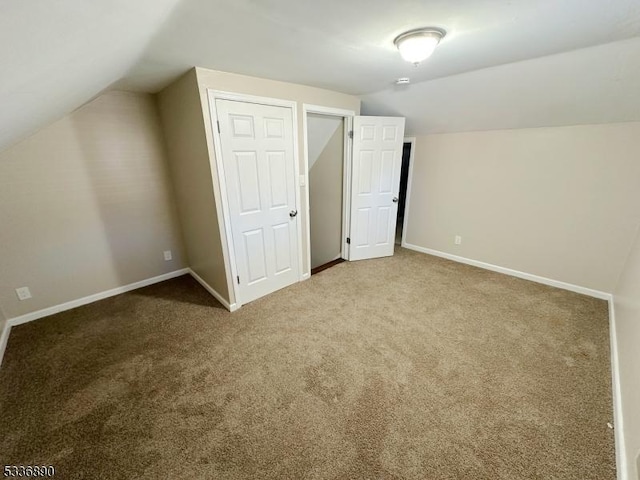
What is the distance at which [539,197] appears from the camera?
291cm

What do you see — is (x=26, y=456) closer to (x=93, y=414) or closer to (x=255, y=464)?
(x=93, y=414)

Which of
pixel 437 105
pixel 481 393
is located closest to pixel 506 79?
pixel 437 105

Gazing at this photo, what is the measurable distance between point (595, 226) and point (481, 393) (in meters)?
2.36

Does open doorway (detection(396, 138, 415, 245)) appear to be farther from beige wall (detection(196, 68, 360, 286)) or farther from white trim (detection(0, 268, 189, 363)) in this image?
white trim (detection(0, 268, 189, 363))

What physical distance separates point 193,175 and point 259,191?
2.18ft

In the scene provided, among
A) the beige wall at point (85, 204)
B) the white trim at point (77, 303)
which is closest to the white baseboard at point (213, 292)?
the white trim at point (77, 303)

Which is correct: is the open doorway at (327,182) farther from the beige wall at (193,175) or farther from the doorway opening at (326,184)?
the beige wall at (193,175)

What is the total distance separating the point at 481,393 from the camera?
1.67 m

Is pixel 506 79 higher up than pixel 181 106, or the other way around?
pixel 506 79

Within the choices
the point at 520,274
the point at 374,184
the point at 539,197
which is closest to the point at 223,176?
the point at 374,184

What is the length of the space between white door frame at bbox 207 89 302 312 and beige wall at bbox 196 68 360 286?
0.03 m

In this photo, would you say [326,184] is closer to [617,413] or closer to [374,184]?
[374,184]

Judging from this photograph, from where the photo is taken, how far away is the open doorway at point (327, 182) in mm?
3277

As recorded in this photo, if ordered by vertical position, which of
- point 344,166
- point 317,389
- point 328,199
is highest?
point 344,166
